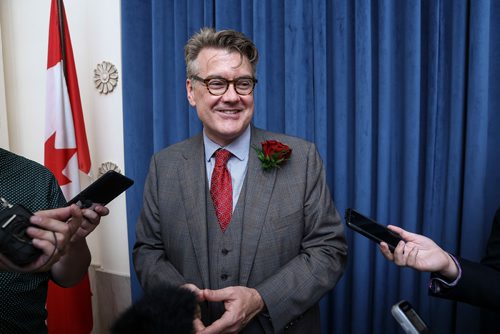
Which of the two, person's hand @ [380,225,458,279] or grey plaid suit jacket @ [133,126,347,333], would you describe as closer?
person's hand @ [380,225,458,279]

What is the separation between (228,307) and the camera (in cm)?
113

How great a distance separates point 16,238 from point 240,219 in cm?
70

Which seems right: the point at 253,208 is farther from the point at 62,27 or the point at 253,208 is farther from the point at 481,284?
the point at 62,27

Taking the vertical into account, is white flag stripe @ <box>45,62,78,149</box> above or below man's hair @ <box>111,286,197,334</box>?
above

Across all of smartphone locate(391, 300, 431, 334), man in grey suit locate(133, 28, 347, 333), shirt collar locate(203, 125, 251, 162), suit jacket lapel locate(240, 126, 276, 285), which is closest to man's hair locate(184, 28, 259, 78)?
man in grey suit locate(133, 28, 347, 333)

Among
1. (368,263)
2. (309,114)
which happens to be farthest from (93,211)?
(368,263)

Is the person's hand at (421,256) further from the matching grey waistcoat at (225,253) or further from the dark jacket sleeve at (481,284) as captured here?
the matching grey waistcoat at (225,253)

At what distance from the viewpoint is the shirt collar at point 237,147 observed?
143 centimetres

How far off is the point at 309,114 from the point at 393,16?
621 mm

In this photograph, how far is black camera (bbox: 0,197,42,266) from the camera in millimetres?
749

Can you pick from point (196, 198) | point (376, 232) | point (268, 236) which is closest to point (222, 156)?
point (196, 198)

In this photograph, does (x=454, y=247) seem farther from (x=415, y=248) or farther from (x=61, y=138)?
(x=61, y=138)

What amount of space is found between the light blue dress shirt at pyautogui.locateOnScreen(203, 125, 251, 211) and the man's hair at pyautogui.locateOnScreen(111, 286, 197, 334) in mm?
863

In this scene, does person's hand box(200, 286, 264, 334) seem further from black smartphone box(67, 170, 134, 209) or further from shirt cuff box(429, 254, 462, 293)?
shirt cuff box(429, 254, 462, 293)
